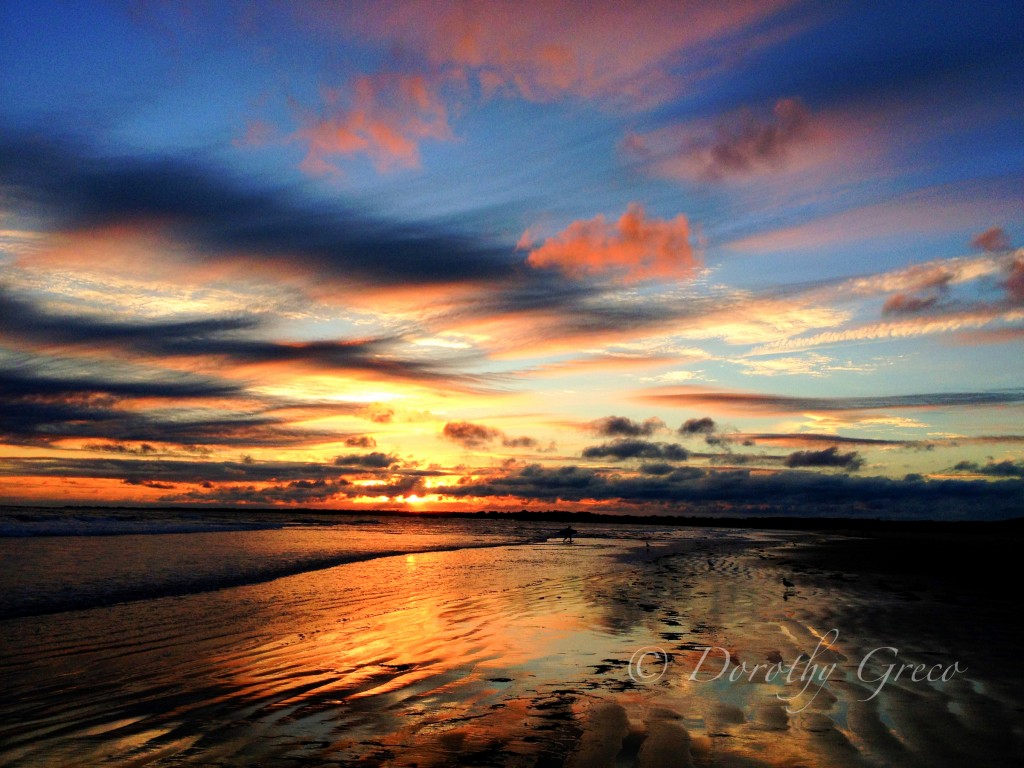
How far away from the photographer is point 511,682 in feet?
30.8

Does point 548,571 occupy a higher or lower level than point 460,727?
lower

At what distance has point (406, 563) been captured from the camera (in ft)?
102

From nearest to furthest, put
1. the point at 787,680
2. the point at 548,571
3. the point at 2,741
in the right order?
the point at 2,741 → the point at 787,680 → the point at 548,571

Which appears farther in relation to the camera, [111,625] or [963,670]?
[111,625]

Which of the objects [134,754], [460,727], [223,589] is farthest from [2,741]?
[223,589]

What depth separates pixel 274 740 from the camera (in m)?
6.85

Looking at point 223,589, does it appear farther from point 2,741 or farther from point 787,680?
point 787,680

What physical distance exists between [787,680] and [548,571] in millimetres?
18756

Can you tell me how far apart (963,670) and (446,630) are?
8630mm

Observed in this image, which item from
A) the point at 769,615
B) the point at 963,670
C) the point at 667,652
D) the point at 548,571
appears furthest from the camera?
the point at 548,571

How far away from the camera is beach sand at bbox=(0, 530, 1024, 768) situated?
659 cm

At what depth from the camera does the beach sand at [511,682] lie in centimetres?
659

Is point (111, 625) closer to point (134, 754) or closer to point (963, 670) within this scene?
point (134, 754)

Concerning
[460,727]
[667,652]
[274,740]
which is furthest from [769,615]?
[274,740]
